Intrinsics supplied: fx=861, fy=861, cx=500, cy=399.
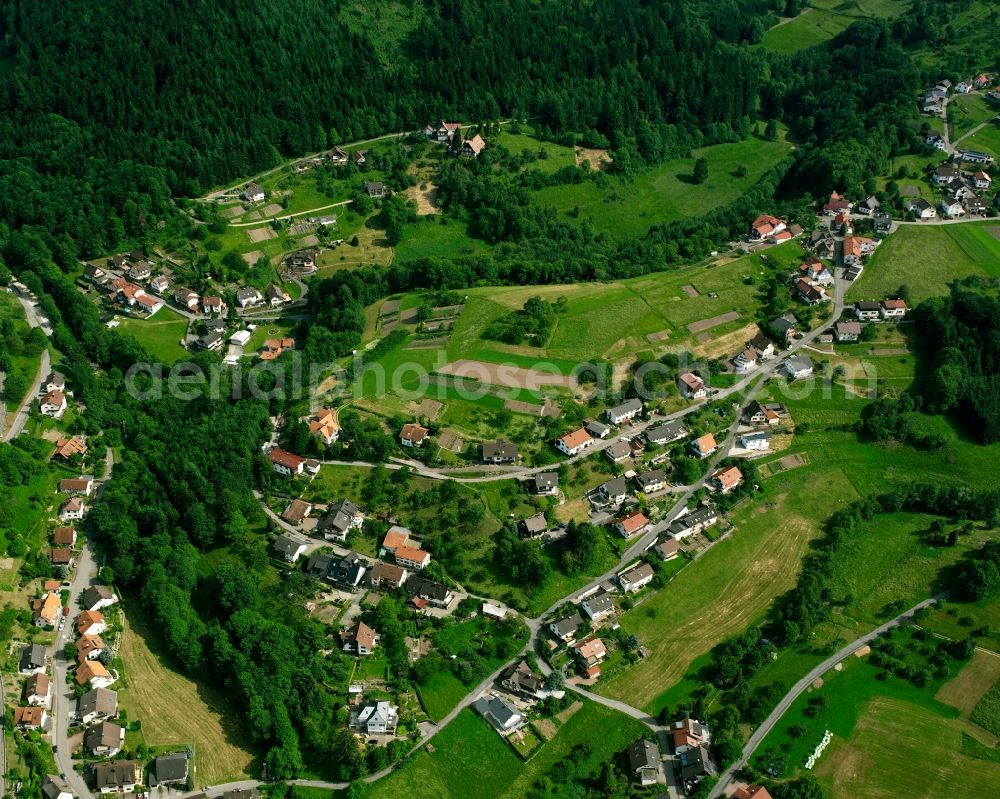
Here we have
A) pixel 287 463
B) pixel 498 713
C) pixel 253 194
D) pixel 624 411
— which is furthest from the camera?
pixel 253 194

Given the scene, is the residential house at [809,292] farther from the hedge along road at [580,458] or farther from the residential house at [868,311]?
the residential house at [868,311]

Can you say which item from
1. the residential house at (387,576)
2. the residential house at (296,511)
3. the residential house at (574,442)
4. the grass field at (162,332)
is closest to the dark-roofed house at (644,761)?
the residential house at (387,576)

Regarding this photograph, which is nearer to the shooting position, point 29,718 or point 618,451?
point 29,718

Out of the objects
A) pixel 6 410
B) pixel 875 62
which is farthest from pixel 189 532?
pixel 875 62

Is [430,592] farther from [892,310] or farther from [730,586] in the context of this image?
[892,310]

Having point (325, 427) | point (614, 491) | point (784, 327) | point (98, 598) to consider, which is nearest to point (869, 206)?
point (784, 327)

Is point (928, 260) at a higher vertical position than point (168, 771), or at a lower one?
higher
